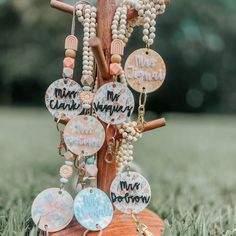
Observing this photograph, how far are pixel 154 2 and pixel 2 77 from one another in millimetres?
14490

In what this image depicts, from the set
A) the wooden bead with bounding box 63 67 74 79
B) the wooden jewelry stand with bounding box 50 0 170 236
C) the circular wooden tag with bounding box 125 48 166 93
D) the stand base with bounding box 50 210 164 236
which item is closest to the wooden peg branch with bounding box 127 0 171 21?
the wooden jewelry stand with bounding box 50 0 170 236

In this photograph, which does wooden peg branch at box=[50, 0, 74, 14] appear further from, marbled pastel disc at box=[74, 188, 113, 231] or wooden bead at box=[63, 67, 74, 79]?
marbled pastel disc at box=[74, 188, 113, 231]

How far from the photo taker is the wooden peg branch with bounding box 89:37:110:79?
0.98 meters

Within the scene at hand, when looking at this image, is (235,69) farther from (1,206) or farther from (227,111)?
Result: (1,206)

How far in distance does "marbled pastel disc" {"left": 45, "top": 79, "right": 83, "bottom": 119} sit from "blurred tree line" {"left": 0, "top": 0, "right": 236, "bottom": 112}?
1267 cm

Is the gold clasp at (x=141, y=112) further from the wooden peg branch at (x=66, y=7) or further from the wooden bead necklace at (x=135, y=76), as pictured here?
the wooden peg branch at (x=66, y=7)

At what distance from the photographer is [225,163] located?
3152 millimetres

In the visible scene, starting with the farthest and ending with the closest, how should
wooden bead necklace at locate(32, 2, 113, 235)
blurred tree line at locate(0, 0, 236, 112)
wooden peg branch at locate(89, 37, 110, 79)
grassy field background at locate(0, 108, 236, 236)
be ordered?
blurred tree line at locate(0, 0, 236, 112) < grassy field background at locate(0, 108, 236, 236) < wooden bead necklace at locate(32, 2, 113, 235) < wooden peg branch at locate(89, 37, 110, 79)

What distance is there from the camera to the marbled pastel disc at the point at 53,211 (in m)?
1.11

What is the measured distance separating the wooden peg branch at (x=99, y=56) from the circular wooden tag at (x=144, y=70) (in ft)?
0.19

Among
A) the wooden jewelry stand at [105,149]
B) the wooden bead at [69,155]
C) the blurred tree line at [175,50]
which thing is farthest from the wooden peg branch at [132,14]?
the blurred tree line at [175,50]

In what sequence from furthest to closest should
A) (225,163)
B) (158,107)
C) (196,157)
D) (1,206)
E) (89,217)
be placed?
1. (158,107)
2. (196,157)
3. (225,163)
4. (1,206)
5. (89,217)

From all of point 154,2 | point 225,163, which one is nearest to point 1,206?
point 154,2

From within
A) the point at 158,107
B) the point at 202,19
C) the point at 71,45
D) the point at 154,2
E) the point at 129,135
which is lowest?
the point at 158,107
